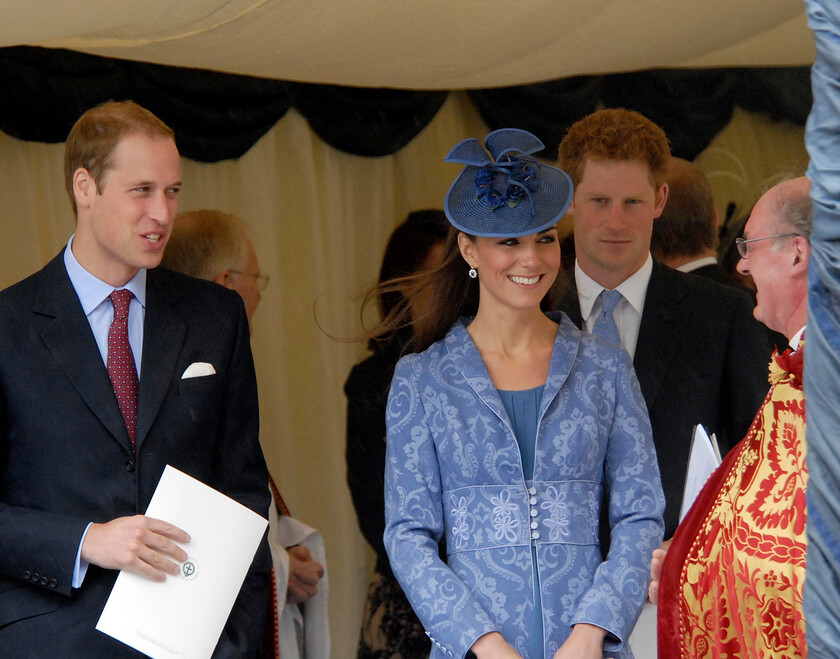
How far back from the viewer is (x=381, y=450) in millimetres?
4176

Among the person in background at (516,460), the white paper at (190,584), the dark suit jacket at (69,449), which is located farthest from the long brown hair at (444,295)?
the white paper at (190,584)

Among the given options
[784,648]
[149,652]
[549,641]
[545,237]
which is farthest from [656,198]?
[149,652]

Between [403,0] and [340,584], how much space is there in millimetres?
2557

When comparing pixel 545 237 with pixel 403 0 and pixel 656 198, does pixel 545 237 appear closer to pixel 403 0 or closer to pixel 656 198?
pixel 403 0

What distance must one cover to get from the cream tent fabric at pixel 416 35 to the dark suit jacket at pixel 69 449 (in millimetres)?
601

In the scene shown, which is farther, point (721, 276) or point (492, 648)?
point (721, 276)

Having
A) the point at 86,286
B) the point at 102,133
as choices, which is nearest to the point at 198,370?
the point at 86,286

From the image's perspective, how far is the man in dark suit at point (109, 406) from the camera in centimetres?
229

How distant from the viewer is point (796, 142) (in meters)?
4.82

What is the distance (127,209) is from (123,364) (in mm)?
341

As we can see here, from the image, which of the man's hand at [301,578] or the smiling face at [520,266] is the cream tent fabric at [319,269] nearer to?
the man's hand at [301,578]

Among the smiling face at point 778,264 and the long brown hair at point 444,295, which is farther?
the long brown hair at point 444,295

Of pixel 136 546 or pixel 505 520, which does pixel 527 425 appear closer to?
pixel 505 520

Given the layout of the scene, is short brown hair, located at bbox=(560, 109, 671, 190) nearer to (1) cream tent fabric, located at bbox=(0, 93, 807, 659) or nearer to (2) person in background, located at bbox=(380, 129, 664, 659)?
(2) person in background, located at bbox=(380, 129, 664, 659)
